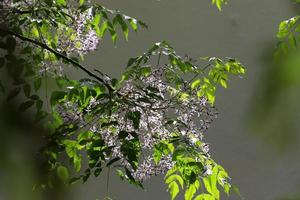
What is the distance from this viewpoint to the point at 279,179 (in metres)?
2.07

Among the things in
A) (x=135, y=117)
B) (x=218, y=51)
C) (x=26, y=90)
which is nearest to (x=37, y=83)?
(x=26, y=90)

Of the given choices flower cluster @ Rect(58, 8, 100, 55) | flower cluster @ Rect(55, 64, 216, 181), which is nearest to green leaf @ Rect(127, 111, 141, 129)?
flower cluster @ Rect(55, 64, 216, 181)

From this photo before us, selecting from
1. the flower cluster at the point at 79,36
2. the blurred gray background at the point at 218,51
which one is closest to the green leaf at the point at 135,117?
the flower cluster at the point at 79,36

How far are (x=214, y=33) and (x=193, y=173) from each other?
1264 mm

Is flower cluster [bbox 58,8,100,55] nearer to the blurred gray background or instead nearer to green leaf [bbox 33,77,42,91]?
green leaf [bbox 33,77,42,91]

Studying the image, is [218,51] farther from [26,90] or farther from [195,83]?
[26,90]

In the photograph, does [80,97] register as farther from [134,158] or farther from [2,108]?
[2,108]

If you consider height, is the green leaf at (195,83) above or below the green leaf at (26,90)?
above

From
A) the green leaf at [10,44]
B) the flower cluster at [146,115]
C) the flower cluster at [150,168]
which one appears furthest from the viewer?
the flower cluster at [150,168]

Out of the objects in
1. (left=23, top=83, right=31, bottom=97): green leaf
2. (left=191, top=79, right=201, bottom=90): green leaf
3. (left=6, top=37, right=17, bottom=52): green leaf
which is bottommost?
(left=23, top=83, right=31, bottom=97): green leaf

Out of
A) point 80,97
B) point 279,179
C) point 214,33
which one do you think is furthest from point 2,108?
point 279,179

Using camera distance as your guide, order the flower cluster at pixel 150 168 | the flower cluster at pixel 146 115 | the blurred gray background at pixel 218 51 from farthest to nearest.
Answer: the blurred gray background at pixel 218 51 → the flower cluster at pixel 150 168 → the flower cluster at pixel 146 115

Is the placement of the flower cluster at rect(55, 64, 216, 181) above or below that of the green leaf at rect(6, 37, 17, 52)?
below

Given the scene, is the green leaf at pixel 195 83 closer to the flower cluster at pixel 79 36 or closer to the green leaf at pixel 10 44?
the flower cluster at pixel 79 36
